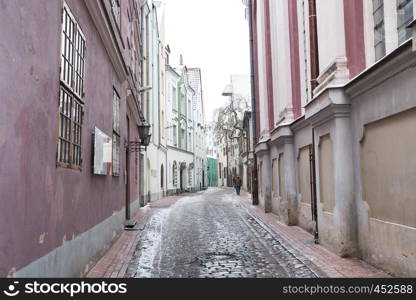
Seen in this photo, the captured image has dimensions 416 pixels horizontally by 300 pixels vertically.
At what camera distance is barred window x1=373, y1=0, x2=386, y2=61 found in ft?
23.8

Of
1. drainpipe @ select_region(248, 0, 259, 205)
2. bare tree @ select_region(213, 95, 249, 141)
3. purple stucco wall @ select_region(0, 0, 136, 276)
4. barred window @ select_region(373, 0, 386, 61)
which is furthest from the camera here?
bare tree @ select_region(213, 95, 249, 141)

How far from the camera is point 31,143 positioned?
13.4 ft

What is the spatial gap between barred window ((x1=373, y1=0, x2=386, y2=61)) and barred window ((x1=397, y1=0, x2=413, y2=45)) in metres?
0.52

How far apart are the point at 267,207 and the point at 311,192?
653 centimetres

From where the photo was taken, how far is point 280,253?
8.45 metres

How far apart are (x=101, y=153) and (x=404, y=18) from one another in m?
5.47

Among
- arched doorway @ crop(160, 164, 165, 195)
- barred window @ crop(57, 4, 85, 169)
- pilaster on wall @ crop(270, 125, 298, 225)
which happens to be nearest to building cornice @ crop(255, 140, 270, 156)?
pilaster on wall @ crop(270, 125, 298, 225)

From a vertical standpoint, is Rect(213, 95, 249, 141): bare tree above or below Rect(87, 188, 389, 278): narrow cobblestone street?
above

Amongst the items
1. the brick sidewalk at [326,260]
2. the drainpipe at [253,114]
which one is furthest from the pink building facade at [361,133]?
the drainpipe at [253,114]

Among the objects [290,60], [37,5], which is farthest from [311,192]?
[37,5]

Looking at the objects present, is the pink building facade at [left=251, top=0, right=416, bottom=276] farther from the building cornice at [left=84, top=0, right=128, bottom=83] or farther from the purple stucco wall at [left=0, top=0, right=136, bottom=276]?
the building cornice at [left=84, top=0, right=128, bottom=83]

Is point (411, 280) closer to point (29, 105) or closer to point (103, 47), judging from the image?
point (29, 105)

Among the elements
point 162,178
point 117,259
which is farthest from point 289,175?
point 162,178

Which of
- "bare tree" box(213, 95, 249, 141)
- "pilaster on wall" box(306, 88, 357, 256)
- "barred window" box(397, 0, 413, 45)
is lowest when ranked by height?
"pilaster on wall" box(306, 88, 357, 256)
